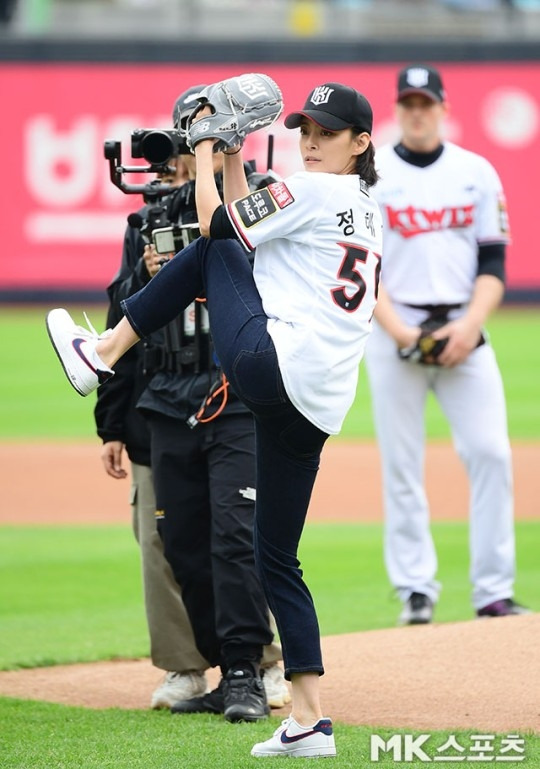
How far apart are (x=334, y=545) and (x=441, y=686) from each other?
150 inches

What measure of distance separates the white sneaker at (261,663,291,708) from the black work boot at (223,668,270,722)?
0.20m

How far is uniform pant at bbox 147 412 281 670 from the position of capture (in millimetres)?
4730

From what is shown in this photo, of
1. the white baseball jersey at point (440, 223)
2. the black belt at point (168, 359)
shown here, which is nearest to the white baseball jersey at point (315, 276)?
the black belt at point (168, 359)

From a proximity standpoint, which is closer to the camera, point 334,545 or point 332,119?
point 332,119

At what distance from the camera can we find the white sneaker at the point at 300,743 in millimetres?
4023

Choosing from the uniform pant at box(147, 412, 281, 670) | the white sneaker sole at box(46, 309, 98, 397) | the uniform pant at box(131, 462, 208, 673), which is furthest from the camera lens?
the uniform pant at box(131, 462, 208, 673)

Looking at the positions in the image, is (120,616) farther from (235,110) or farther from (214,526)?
(235,110)

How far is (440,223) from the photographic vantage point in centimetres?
683

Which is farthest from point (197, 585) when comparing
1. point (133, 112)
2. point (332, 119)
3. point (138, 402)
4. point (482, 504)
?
point (133, 112)

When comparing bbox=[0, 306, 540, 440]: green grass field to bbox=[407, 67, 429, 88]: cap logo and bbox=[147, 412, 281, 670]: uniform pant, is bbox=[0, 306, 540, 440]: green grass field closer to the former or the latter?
bbox=[407, 67, 429, 88]: cap logo

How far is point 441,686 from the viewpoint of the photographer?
504 centimetres

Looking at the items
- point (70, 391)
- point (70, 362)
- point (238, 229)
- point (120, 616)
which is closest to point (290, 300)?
point (238, 229)

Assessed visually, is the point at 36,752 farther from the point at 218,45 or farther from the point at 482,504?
the point at 218,45

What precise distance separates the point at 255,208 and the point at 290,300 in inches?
11.6
